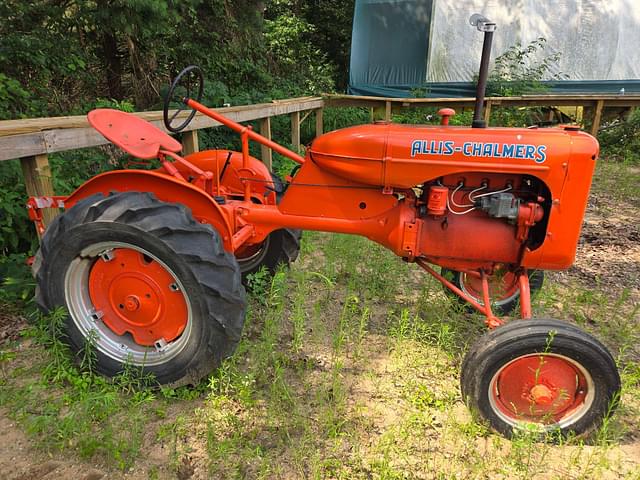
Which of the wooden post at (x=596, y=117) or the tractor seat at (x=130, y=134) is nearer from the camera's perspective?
the tractor seat at (x=130, y=134)

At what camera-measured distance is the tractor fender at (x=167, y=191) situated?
7.40 feet

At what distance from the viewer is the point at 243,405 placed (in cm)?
212

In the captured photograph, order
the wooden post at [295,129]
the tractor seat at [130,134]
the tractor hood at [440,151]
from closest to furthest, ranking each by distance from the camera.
Result: the tractor hood at [440,151] → the tractor seat at [130,134] → the wooden post at [295,129]

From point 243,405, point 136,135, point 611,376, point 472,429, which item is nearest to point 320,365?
point 243,405

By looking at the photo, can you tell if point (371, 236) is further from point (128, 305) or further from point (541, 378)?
point (128, 305)

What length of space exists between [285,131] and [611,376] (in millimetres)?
7397

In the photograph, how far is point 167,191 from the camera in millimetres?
2285

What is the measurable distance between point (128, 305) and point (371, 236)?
1263 millimetres

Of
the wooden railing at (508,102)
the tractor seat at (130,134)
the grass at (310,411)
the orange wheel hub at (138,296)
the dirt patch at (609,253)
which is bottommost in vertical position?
the dirt patch at (609,253)

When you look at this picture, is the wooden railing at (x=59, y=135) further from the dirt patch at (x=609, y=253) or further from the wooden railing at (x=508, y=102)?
the dirt patch at (x=609, y=253)

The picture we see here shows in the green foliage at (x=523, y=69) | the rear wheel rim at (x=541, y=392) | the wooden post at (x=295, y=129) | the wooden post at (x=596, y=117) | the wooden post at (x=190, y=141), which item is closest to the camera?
the rear wheel rim at (x=541, y=392)

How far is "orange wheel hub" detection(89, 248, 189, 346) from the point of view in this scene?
2191 mm

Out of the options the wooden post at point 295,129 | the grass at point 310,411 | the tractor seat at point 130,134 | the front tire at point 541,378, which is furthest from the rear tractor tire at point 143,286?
the wooden post at point 295,129

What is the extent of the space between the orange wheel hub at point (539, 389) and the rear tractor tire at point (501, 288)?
0.91m
